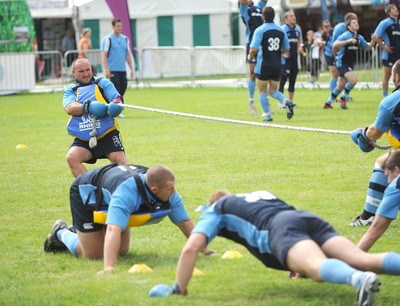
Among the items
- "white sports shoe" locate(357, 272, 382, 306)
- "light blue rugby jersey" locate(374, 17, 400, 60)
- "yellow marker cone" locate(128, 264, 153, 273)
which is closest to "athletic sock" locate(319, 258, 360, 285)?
"white sports shoe" locate(357, 272, 382, 306)

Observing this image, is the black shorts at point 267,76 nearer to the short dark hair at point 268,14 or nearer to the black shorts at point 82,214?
the short dark hair at point 268,14

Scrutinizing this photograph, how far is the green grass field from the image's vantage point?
21.5 ft

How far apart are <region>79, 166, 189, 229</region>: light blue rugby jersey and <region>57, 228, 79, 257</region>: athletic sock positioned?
54cm

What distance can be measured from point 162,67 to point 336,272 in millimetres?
26131

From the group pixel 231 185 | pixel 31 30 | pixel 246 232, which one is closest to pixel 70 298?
pixel 246 232

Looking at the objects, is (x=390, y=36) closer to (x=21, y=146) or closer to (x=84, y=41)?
(x=21, y=146)

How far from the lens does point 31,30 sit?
31375 mm

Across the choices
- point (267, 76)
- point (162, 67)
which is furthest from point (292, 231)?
point (162, 67)

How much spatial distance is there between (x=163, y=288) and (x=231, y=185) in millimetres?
4965

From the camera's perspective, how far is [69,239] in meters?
8.09

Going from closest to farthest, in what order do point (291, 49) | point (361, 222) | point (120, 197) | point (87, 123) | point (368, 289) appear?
point (368, 289) < point (120, 197) < point (361, 222) < point (87, 123) < point (291, 49)

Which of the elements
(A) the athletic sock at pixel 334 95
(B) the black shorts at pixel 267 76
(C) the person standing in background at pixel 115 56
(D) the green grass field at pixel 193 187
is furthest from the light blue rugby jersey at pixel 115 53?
(A) the athletic sock at pixel 334 95

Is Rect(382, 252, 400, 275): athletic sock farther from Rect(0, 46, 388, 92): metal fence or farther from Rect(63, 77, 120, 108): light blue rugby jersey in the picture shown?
Rect(0, 46, 388, 92): metal fence

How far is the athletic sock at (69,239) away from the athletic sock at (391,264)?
9.74 ft
